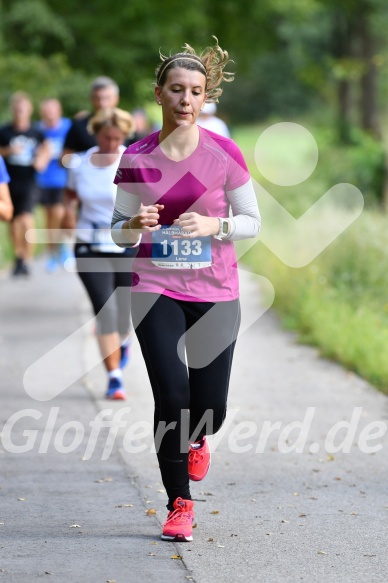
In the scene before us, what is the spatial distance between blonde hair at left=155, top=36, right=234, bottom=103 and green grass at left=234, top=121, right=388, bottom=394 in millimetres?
4259

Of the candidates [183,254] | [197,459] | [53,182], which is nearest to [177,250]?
[183,254]

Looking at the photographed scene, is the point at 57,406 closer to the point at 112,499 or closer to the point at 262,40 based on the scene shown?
the point at 112,499

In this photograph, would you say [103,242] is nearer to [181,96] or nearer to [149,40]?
[181,96]

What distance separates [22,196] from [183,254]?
38.0 feet

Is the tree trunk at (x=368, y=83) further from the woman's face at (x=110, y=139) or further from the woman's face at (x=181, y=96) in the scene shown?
the woman's face at (x=181, y=96)

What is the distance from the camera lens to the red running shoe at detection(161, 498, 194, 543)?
18.4ft

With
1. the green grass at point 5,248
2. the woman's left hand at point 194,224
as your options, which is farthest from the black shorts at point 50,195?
the woman's left hand at point 194,224

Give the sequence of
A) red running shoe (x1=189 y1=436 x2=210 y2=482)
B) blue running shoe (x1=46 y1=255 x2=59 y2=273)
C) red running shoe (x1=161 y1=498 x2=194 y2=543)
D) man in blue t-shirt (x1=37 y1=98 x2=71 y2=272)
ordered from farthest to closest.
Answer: blue running shoe (x1=46 y1=255 x2=59 y2=273)
man in blue t-shirt (x1=37 y1=98 x2=71 y2=272)
red running shoe (x1=189 y1=436 x2=210 y2=482)
red running shoe (x1=161 y1=498 x2=194 y2=543)

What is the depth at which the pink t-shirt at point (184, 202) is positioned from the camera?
5.54 meters

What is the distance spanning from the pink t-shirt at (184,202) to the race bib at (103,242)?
144 inches

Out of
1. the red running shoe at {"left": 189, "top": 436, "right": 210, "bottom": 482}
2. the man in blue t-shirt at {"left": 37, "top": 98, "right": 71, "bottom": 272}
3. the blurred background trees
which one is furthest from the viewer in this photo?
the blurred background trees

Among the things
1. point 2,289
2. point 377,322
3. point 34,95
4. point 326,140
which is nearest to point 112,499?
point 377,322

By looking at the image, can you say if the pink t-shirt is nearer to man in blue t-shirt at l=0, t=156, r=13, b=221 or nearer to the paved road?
the paved road

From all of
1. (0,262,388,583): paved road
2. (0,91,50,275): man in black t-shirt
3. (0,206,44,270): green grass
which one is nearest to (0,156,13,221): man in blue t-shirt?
(0,262,388,583): paved road
